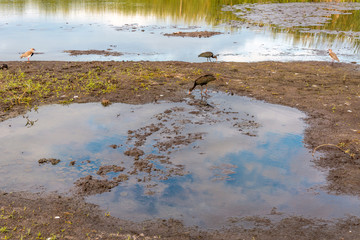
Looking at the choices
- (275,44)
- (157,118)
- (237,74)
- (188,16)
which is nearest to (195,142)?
(157,118)

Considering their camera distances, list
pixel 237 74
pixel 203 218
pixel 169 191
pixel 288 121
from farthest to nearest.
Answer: pixel 237 74
pixel 288 121
pixel 169 191
pixel 203 218

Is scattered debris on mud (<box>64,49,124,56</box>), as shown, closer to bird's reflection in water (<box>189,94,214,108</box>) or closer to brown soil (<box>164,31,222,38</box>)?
brown soil (<box>164,31,222,38</box>)

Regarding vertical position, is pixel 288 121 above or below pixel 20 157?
above

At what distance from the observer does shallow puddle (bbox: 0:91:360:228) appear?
637 cm

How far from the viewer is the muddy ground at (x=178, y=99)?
5582 mm

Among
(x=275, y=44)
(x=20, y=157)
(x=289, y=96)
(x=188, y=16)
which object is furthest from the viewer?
(x=188, y=16)

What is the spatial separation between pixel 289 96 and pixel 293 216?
22.6 feet

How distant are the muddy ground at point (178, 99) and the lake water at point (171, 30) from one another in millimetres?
2919

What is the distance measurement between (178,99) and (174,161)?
437cm

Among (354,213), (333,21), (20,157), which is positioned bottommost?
(20,157)

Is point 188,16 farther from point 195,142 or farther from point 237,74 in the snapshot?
point 195,142

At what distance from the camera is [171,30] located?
2616 cm

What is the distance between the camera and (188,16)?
33469 millimetres

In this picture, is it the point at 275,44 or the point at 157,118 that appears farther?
the point at 275,44
